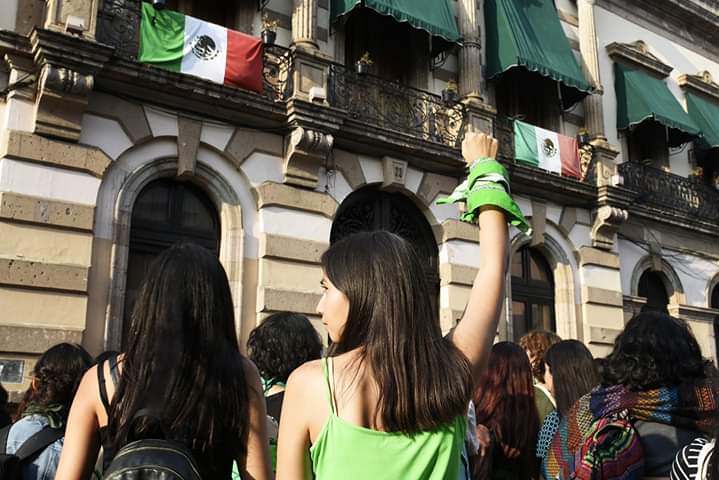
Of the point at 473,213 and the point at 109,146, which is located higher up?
the point at 109,146

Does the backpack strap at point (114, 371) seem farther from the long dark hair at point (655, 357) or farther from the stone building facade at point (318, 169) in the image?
the stone building facade at point (318, 169)

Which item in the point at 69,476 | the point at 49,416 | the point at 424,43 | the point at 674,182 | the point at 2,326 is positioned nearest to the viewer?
the point at 69,476

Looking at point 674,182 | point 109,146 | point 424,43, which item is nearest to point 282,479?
point 109,146

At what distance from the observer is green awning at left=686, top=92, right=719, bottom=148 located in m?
17.4

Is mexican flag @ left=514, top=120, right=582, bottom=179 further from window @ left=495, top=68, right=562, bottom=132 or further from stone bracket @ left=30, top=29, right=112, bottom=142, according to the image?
stone bracket @ left=30, top=29, right=112, bottom=142

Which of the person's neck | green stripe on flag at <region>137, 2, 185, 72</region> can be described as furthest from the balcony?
the person's neck

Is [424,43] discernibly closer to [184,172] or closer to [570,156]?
[570,156]

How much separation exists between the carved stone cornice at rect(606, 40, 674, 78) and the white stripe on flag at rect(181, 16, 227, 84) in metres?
10.5

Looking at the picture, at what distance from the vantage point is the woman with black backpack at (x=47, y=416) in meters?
3.70

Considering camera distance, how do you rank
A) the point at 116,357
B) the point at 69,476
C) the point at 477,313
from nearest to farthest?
the point at 477,313 < the point at 69,476 < the point at 116,357

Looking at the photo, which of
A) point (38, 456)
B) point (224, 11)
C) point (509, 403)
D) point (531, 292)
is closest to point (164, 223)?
point (224, 11)

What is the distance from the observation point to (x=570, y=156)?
1399 centimetres

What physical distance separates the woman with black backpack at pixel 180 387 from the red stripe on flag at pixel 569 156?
12498 millimetres

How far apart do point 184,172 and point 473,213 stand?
333 inches
